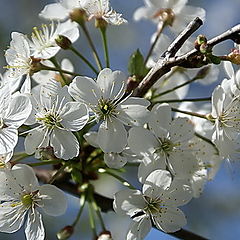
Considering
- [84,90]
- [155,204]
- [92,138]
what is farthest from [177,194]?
[84,90]

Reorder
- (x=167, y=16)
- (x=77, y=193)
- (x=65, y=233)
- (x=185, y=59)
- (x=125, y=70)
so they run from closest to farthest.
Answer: (x=185, y=59), (x=65, y=233), (x=77, y=193), (x=167, y=16), (x=125, y=70)

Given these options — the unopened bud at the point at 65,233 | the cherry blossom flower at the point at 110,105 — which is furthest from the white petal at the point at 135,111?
the unopened bud at the point at 65,233

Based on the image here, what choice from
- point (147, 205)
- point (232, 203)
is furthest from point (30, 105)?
point (232, 203)

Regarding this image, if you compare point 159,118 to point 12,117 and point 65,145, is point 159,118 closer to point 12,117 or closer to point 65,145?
point 65,145

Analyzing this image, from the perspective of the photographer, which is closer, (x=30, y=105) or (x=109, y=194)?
(x=30, y=105)

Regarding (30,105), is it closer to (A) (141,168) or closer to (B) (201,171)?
(A) (141,168)

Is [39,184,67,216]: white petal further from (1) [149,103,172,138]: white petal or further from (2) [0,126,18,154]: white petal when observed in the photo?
(1) [149,103,172,138]: white petal

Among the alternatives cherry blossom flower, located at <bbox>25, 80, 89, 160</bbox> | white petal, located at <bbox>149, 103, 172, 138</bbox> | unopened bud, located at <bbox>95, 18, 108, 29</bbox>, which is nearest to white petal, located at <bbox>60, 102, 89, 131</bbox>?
cherry blossom flower, located at <bbox>25, 80, 89, 160</bbox>
